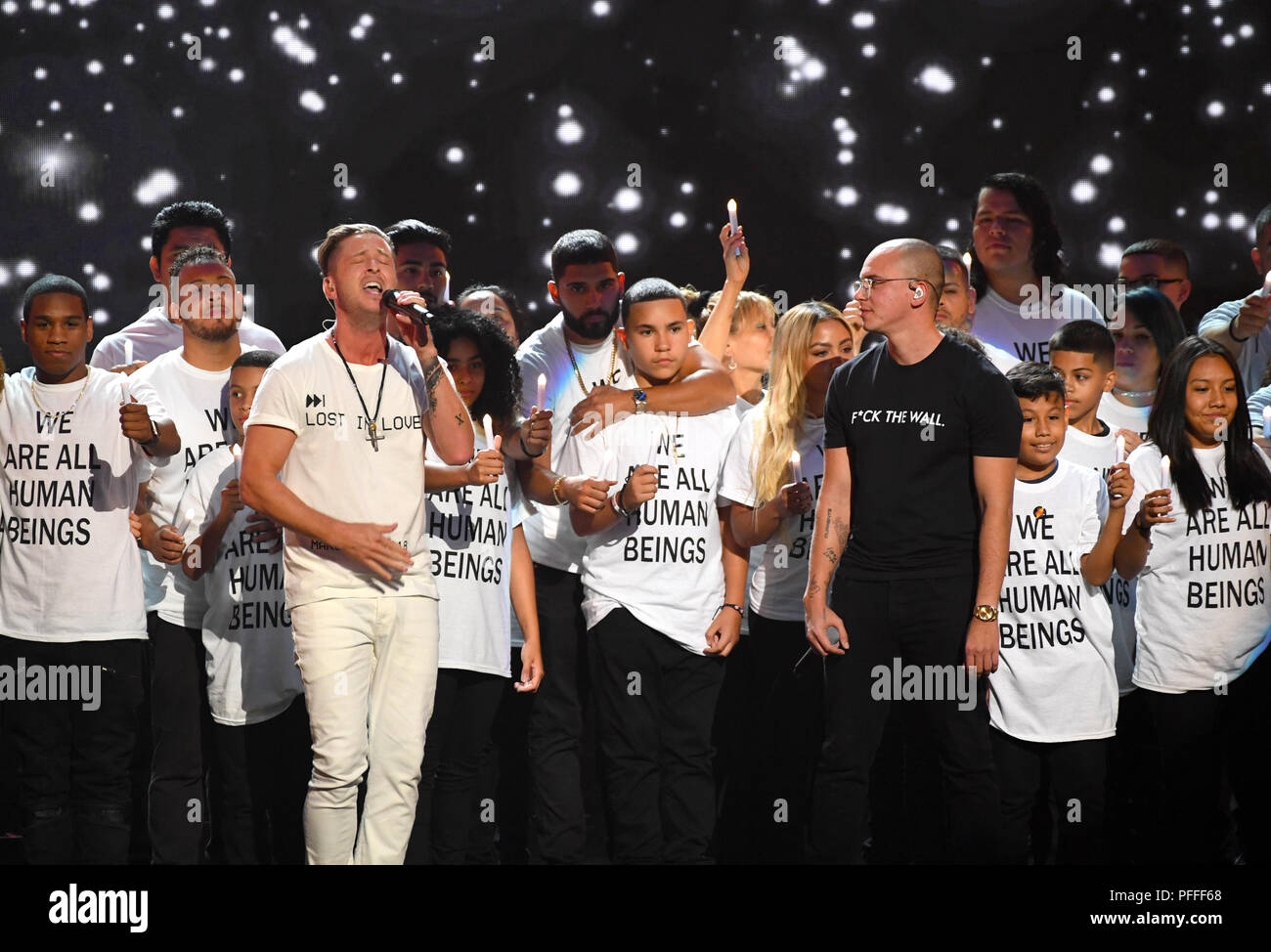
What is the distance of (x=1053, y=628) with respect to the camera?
4.30m

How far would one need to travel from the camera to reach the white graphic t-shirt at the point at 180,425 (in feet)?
14.8

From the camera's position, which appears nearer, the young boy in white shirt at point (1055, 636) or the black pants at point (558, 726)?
the young boy in white shirt at point (1055, 636)

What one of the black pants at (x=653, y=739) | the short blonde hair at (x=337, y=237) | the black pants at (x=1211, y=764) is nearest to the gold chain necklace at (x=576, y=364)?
the black pants at (x=653, y=739)

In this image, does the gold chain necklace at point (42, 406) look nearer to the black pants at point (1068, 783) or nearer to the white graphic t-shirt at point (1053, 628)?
the white graphic t-shirt at point (1053, 628)

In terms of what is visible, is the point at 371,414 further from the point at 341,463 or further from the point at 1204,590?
the point at 1204,590

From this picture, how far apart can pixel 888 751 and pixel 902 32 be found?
113 inches

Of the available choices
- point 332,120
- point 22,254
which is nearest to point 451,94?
point 332,120

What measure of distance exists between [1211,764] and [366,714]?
269cm

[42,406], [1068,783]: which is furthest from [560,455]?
→ [1068,783]

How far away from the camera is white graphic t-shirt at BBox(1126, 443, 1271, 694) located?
443 cm

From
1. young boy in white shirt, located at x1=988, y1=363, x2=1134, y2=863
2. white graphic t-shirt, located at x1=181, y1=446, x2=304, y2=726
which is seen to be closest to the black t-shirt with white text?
young boy in white shirt, located at x1=988, y1=363, x2=1134, y2=863

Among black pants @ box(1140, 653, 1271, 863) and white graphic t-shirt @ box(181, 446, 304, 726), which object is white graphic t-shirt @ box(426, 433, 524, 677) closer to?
white graphic t-shirt @ box(181, 446, 304, 726)

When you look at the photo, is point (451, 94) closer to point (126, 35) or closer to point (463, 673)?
point (126, 35)

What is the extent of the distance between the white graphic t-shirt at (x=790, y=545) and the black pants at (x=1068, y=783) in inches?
31.7
